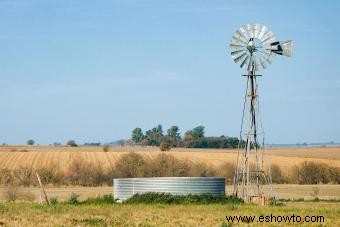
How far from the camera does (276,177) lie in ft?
232

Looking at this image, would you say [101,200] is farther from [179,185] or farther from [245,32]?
[245,32]

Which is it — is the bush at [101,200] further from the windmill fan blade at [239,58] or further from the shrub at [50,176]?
the shrub at [50,176]

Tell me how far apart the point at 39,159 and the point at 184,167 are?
1789 cm

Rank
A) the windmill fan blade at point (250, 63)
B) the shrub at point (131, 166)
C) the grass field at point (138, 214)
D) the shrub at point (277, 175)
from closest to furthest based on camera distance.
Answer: the grass field at point (138, 214)
the windmill fan blade at point (250, 63)
the shrub at point (131, 166)
the shrub at point (277, 175)

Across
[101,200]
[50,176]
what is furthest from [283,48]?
[50,176]

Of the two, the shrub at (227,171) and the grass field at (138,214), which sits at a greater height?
the shrub at (227,171)

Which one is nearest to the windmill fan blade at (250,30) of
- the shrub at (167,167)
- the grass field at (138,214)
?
the grass field at (138,214)

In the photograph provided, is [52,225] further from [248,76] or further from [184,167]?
[184,167]

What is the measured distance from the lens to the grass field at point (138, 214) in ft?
81.5

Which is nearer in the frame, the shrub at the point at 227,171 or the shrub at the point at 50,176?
the shrub at the point at 50,176

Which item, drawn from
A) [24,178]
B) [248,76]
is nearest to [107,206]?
[248,76]

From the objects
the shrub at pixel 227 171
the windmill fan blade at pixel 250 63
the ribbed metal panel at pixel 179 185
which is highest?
the windmill fan blade at pixel 250 63

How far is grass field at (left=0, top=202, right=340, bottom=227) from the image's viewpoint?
81.5 ft

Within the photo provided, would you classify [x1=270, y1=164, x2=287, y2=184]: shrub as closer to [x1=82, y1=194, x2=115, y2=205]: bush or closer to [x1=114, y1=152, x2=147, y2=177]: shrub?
[x1=114, y1=152, x2=147, y2=177]: shrub
